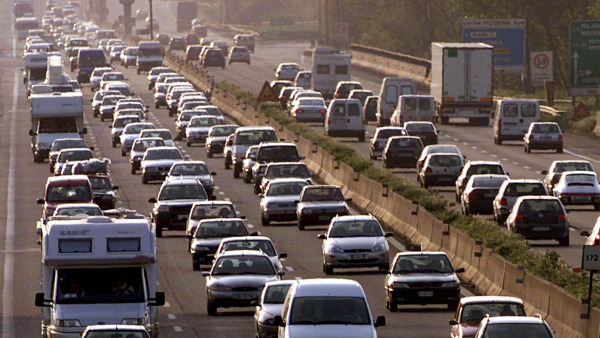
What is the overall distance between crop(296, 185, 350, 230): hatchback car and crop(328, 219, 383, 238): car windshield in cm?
819

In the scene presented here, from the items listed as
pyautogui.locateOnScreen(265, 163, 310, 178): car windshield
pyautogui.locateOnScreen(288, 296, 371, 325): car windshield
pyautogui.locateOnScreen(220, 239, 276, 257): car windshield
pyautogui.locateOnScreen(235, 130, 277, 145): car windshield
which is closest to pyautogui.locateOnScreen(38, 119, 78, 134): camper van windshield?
pyautogui.locateOnScreen(235, 130, 277, 145): car windshield

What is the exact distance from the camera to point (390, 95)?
276ft

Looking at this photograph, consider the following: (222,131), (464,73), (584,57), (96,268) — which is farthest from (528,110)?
(96,268)

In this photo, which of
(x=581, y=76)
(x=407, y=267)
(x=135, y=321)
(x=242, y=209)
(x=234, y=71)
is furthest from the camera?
(x=234, y=71)

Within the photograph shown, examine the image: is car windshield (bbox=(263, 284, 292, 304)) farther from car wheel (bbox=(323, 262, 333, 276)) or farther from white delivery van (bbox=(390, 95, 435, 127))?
white delivery van (bbox=(390, 95, 435, 127))

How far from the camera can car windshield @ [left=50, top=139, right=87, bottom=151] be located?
6994 cm

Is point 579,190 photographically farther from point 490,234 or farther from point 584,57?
point 584,57

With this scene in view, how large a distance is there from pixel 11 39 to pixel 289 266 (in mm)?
155014

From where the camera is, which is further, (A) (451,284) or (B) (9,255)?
(B) (9,255)

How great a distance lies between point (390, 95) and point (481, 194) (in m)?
34.9

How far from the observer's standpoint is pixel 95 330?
23.8 m

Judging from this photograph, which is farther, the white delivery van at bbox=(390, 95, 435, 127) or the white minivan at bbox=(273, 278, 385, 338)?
the white delivery van at bbox=(390, 95, 435, 127)

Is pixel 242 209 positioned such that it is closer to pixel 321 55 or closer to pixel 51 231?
pixel 51 231

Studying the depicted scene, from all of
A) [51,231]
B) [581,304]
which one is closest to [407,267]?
[581,304]
